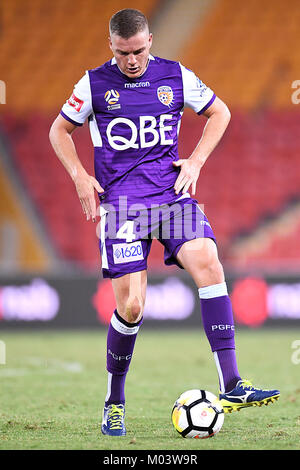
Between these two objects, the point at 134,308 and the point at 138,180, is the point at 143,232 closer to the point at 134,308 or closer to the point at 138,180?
the point at 138,180

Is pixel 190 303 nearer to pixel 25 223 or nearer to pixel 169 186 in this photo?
pixel 25 223

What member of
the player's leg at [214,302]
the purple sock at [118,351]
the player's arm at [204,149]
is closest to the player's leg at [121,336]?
the purple sock at [118,351]

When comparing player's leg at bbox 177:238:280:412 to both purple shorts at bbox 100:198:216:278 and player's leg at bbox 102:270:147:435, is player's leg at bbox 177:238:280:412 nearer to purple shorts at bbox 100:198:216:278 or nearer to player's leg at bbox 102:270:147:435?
purple shorts at bbox 100:198:216:278

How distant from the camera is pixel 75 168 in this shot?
13.3 ft

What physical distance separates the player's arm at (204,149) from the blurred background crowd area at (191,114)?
7.50 m

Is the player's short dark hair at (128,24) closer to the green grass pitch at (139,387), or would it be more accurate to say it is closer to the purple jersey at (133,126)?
the purple jersey at (133,126)

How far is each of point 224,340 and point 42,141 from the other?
8.79 metres

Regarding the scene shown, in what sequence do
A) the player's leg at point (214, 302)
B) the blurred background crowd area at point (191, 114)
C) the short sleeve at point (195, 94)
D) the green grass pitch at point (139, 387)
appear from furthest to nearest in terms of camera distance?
the blurred background crowd area at point (191, 114) → the short sleeve at point (195, 94) → the player's leg at point (214, 302) → the green grass pitch at point (139, 387)

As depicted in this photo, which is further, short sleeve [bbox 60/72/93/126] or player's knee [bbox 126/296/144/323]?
short sleeve [bbox 60/72/93/126]

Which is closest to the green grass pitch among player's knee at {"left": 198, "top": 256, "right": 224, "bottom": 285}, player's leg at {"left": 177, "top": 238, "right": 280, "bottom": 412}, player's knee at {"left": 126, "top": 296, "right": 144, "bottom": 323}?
player's leg at {"left": 177, "top": 238, "right": 280, "bottom": 412}

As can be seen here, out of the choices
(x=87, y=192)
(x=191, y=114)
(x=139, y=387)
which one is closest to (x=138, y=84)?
(x=87, y=192)

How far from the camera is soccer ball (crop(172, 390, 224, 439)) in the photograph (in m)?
3.65

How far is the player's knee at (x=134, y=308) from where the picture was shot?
390 centimetres

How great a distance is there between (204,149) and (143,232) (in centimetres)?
56
